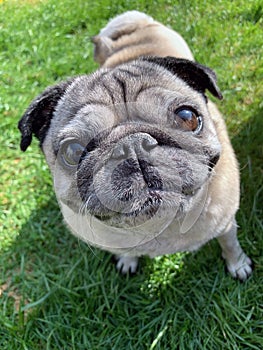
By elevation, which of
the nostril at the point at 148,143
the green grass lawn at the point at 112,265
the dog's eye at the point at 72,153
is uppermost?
the nostril at the point at 148,143

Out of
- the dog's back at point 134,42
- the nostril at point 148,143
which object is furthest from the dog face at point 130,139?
the dog's back at point 134,42

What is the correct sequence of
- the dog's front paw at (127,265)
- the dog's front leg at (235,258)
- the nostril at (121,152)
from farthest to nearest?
the dog's front paw at (127,265) < the dog's front leg at (235,258) < the nostril at (121,152)

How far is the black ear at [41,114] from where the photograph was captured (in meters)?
2.40

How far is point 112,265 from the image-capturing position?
3.15 metres

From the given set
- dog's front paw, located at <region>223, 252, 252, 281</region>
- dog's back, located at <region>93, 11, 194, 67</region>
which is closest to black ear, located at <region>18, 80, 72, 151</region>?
dog's back, located at <region>93, 11, 194, 67</region>

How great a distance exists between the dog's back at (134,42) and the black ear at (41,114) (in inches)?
31.3

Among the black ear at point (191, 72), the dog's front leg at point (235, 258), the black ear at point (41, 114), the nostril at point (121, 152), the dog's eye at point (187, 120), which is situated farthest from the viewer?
the dog's front leg at point (235, 258)

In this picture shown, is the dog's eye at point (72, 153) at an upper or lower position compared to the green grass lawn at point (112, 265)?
upper

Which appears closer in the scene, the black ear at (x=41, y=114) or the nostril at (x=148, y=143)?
the nostril at (x=148, y=143)

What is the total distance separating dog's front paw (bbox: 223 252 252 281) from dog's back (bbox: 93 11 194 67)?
1416 mm

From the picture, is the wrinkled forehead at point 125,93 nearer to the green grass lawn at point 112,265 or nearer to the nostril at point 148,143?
the nostril at point 148,143

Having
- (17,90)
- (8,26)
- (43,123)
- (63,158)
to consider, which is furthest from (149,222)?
(8,26)

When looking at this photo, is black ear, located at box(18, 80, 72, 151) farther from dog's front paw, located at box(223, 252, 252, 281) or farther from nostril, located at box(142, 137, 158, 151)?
dog's front paw, located at box(223, 252, 252, 281)

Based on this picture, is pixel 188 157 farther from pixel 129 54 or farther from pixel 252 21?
pixel 252 21
